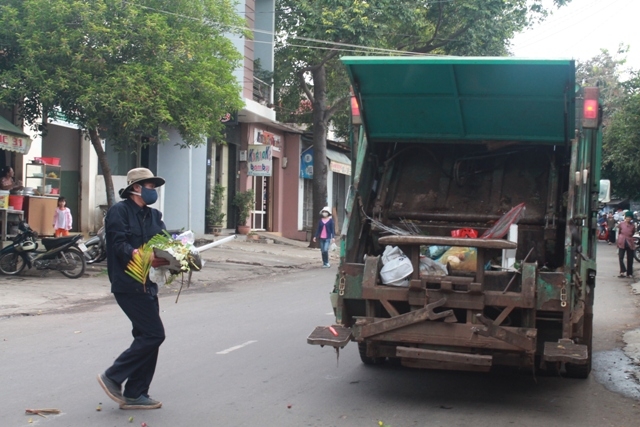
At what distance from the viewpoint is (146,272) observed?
5594 mm

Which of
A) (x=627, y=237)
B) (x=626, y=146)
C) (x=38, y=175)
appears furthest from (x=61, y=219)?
(x=626, y=146)

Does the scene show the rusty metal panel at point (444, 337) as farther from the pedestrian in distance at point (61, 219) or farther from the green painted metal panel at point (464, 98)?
the pedestrian in distance at point (61, 219)

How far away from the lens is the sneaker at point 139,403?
580cm

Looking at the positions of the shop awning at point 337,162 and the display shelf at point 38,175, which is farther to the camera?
the shop awning at point 337,162

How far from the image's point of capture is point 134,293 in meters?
5.62

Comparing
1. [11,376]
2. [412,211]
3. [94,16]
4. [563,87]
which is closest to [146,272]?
[11,376]

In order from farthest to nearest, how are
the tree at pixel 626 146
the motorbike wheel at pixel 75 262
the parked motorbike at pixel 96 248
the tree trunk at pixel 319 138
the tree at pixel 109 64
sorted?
the tree at pixel 626 146, the tree trunk at pixel 319 138, the parked motorbike at pixel 96 248, the motorbike wheel at pixel 75 262, the tree at pixel 109 64

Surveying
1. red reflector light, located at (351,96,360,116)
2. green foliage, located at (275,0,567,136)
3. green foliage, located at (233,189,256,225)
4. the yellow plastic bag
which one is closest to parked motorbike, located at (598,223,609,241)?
green foliage, located at (275,0,567,136)

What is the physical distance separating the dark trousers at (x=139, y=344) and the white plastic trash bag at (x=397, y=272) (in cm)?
171

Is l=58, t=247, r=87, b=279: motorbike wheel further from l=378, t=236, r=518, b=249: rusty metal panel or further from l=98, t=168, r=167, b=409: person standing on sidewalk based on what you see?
l=378, t=236, r=518, b=249: rusty metal panel

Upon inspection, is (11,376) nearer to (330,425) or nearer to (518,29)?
(330,425)

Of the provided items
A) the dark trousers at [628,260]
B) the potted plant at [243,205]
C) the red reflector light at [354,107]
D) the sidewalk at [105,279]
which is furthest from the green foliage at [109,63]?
the potted plant at [243,205]

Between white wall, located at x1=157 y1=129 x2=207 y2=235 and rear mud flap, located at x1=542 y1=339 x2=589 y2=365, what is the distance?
19.8 meters

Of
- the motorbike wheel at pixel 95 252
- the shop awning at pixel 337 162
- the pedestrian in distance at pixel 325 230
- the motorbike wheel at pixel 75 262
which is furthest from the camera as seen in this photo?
the shop awning at pixel 337 162
